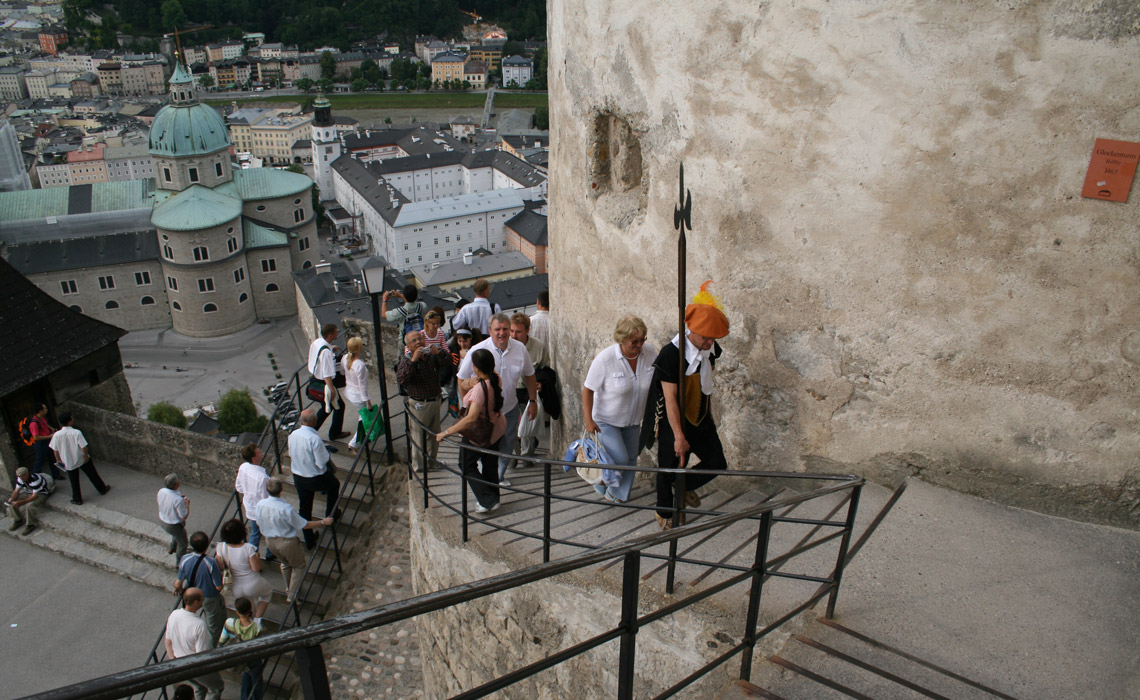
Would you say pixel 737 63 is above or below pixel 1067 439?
above

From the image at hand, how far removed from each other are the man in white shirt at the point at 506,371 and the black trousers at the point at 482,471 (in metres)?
0.12

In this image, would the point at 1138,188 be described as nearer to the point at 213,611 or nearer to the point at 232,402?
the point at 213,611

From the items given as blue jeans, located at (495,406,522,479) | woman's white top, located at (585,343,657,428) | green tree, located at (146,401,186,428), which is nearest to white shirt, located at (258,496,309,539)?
blue jeans, located at (495,406,522,479)

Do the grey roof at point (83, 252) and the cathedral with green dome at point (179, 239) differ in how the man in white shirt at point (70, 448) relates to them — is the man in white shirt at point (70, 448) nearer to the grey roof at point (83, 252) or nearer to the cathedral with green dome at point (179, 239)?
the cathedral with green dome at point (179, 239)

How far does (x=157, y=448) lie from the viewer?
34.6 feet

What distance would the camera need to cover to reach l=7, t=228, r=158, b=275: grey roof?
137 feet

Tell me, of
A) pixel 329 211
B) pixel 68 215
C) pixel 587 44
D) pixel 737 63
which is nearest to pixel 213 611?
pixel 587 44

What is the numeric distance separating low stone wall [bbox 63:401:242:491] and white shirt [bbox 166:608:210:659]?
496cm

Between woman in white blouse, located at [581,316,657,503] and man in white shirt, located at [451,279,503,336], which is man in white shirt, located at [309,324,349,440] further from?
woman in white blouse, located at [581,316,657,503]

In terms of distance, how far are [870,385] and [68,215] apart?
49945 mm

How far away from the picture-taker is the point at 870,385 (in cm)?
425

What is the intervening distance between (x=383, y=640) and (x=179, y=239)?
40.5m

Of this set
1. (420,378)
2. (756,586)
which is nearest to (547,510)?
(756,586)

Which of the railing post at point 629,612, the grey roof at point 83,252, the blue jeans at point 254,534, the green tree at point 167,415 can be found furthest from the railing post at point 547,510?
the grey roof at point 83,252
